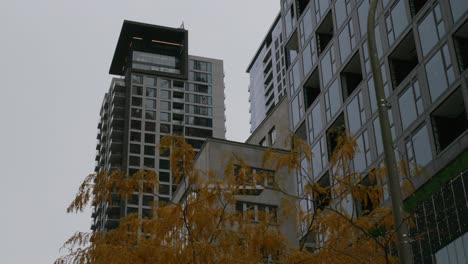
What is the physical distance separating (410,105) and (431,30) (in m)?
3.53

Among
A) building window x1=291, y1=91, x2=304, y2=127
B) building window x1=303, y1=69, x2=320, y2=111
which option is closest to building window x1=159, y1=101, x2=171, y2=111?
building window x1=291, y1=91, x2=304, y2=127

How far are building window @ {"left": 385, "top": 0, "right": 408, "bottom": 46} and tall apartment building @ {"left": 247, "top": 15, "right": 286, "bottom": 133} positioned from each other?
88.8 meters

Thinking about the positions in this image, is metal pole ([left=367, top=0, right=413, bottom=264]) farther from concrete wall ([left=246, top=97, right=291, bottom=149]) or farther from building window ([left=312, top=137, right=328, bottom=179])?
concrete wall ([left=246, top=97, right=291, bottom=149])

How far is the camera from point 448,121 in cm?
3086

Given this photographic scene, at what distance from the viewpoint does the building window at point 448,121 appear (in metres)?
30.2

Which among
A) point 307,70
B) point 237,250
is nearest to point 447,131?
point 307,70

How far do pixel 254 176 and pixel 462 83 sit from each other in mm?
16596

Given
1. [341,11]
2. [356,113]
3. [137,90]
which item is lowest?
[356,113]

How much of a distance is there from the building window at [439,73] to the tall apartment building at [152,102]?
94355mm

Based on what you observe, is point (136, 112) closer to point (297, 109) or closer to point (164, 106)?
point (164, 106)

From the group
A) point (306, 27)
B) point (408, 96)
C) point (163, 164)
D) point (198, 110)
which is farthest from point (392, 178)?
point (198, 110)

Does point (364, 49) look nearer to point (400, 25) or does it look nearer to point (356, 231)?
point (400, 25)

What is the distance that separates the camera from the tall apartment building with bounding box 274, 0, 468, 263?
29.0 meters

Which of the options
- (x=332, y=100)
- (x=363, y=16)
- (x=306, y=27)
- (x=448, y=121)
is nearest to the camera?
(x=448, y=121)
